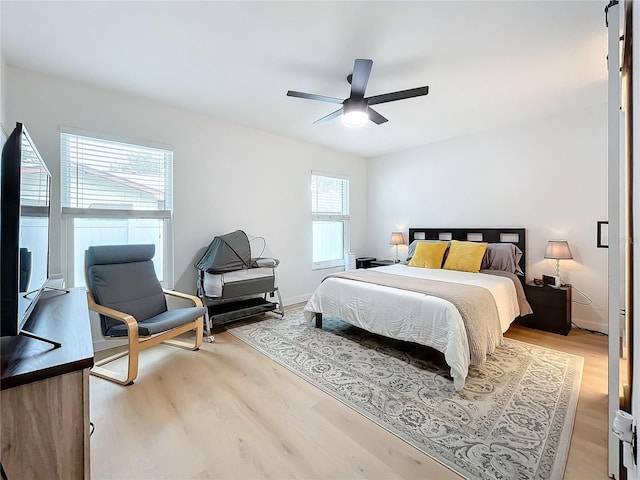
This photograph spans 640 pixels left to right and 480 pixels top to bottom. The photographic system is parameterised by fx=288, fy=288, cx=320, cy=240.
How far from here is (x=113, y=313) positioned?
7.75 feet

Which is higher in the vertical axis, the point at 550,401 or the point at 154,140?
the point at 154,140

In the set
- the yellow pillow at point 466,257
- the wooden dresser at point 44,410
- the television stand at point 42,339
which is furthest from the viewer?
the yellow pillow at point 466,257

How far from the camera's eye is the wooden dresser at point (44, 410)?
2.70 feet

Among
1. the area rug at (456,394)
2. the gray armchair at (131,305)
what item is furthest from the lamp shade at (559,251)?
the gray armchair at (131,305)

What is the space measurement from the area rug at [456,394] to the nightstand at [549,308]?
65 centimetres

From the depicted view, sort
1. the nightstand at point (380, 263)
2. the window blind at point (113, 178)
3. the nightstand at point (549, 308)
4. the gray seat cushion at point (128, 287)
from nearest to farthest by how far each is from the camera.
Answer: the gray seat cushion at point (128, 287) → the window blind at point (113, 178) → the nightstand at point (549, 308) → the nightstand at point (380, 263)

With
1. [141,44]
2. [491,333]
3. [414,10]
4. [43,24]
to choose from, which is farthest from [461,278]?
[43,24]

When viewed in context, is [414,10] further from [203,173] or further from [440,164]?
[440,164]

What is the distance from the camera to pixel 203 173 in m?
3.66

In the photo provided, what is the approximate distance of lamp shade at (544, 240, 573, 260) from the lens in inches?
132

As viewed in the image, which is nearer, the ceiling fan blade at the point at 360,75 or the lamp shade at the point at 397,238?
the ceiling fan blade at the point at 360,75

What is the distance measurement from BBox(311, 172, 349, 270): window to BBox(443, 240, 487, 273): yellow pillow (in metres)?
2.11

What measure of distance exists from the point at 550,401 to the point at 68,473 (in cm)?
270

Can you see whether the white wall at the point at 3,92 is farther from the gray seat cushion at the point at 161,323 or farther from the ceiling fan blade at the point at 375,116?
the ceiling fan blade at the point at 375,116
